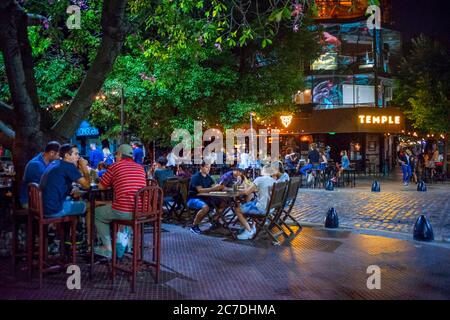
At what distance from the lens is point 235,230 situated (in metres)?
8.48

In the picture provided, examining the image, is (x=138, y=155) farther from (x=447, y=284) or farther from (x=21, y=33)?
(x=447, y=284)

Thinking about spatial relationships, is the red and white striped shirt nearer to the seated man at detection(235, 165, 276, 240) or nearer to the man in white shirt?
the seated man at detection(235, 165, 276, 240)

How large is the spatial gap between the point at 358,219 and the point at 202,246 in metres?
4.40

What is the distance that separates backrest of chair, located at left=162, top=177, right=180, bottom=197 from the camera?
9.07m

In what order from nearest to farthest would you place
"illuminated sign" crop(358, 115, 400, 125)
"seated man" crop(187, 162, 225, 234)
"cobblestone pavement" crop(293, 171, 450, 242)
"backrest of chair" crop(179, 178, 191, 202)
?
1. "seated man" crop(187, 162, 225, 234)
2. "cobblestone pavement" crop(293, 171, 450, 242)
3. "backrest of chair" crop(179, 178, 191, 202)
4. "illuminated sign" crop(358, 115, 400, 125)

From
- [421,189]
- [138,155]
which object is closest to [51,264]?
[138,155]

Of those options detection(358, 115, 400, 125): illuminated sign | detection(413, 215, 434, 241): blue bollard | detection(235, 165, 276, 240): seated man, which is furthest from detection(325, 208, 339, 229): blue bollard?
detection(358, 115, 400, 125): illuminated sign

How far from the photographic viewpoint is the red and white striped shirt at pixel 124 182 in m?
5.54

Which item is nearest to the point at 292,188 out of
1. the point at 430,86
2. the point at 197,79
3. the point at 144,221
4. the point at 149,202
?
the point at 149,202

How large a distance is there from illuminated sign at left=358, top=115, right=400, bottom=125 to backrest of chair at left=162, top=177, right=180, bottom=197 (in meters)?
19.6

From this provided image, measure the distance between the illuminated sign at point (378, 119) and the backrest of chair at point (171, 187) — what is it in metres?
19.6

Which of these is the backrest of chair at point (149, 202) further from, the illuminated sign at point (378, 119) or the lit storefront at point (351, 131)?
the illuminated sign at point (378, 119)

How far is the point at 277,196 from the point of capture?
25.3ft

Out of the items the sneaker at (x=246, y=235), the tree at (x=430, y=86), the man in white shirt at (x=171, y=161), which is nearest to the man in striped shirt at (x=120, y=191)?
the sneaker at (x=246, y=235)
